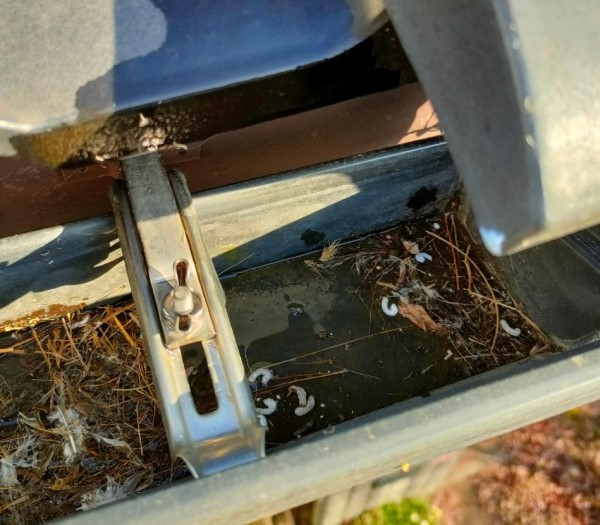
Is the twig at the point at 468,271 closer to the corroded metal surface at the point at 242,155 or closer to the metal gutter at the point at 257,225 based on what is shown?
the metal gutter at the point at 257,225

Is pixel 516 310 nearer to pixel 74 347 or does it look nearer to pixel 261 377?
pixel 261 377

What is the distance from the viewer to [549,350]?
161 cm

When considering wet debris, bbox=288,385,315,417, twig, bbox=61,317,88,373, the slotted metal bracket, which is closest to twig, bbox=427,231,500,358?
wet debris, bbox=288,385,315,417

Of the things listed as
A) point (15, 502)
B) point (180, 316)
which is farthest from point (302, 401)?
point (15, 502)

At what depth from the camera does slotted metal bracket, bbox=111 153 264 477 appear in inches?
39.8

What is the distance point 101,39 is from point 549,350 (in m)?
1.31

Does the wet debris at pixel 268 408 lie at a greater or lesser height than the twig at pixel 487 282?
lesser

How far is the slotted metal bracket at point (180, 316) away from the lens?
1.01 meters

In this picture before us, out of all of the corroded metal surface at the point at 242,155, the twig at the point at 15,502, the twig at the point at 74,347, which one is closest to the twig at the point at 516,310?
the corroded metal surface at the point at 242,155

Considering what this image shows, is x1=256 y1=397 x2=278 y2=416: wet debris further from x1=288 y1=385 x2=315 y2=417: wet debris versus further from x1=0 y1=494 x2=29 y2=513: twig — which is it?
x1=0 y1=494 x2=29 y2=513: twig

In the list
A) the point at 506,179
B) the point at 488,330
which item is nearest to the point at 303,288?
the point at 488,330

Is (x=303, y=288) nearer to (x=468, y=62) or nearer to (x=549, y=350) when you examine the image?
(x=549, y=350)

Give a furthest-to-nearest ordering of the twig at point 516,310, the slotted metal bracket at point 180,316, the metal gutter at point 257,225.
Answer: the twig at point 516,310, the metal gutter at point 257,225, the slotted metal bracket at point 180,316

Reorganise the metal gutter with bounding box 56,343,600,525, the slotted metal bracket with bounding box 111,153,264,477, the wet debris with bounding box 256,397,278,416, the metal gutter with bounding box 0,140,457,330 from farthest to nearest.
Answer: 1. the wet debris with bounding box 256,397,278,416
2. the metal gutter with bounding box 0,140,457,330
3. the slotted metal bracket with bounding box 111,153,264,477
4. the metal gutter with bounding box 56,343,600,525
